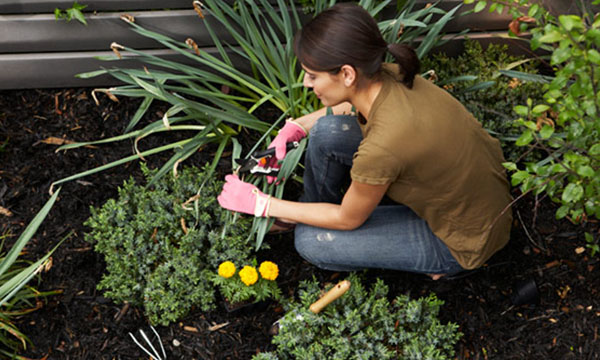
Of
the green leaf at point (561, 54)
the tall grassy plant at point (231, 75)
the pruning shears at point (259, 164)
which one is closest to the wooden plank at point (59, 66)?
the tall grassy plant at point (231, 75)

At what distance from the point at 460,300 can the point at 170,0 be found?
169 centimetres

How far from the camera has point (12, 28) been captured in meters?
2.25

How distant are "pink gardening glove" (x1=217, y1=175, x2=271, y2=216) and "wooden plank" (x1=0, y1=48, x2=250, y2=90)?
0.81m

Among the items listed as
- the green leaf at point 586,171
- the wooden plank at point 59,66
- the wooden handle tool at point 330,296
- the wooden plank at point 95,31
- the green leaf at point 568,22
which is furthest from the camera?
the wooden plank at point 59,66

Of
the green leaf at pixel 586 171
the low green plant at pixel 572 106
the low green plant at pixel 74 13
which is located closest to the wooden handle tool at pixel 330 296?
the low green plant at pixel 572 106

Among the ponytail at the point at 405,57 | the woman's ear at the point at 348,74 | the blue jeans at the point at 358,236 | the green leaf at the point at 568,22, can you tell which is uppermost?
the green leaf at the point at 568,22

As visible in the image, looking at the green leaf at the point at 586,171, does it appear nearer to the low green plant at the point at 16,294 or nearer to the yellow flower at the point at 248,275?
the yellow flower at the point at 248,275

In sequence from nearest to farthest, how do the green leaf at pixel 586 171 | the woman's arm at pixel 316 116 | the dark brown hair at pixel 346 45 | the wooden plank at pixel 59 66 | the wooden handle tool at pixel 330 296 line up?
the green leaf at pixel 586 171, the dark brown hair at pixel 346 45, the wooden handle tool at pixel 330 296, the woman's arm at pixel 316 116, the wooden plank at pixel 59 66

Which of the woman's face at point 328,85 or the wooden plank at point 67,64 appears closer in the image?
the woman's face at point 328,85

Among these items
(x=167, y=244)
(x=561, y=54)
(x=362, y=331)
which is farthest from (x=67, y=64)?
(x=561, y=54)

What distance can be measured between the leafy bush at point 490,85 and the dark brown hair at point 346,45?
0.69 m

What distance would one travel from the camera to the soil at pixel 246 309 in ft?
6.39

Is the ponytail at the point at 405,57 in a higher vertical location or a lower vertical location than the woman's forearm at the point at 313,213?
higher

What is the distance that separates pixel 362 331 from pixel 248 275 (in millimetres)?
440
